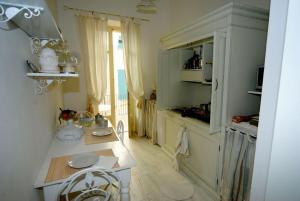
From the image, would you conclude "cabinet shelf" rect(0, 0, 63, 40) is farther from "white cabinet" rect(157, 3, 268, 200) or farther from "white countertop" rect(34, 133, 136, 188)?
"white cabinet" rect(157, 3, 268, 200)

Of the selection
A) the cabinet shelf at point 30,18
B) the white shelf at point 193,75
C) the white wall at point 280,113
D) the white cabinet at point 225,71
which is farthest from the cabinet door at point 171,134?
the cabinet shelf at point 30,18

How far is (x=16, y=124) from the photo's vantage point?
0.83 m

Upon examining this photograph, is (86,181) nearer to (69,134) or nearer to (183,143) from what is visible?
(69,134)

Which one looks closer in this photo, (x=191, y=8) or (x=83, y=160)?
(x=83, y=160)

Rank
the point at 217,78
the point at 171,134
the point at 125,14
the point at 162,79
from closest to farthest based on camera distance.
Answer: the point at 217,78, the point at 171,134, the point at 162,79, the point at 125,14

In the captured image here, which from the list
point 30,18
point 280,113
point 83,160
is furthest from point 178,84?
point 30,18

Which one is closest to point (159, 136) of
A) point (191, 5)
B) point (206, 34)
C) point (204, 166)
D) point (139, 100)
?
point (139, 100)

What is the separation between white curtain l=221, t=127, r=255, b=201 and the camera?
1.57 m

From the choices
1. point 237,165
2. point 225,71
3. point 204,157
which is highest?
point 225,71

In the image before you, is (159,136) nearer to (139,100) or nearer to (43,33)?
(139,100)

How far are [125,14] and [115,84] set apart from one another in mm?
1450

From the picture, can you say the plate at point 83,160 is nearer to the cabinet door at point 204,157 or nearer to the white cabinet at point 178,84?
the cabinet door at point 204,157

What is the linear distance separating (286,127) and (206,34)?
142cm

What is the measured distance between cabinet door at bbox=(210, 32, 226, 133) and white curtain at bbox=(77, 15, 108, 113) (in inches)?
87.0
